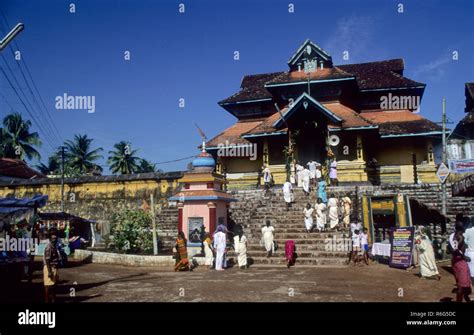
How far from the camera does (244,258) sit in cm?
1207

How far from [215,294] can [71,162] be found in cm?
3273

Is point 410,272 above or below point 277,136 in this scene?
below

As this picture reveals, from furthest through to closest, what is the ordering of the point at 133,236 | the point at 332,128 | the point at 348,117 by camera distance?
the point at 348,117
the point at 332,128
the point at 133,236

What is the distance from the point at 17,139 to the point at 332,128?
30809 millimetres

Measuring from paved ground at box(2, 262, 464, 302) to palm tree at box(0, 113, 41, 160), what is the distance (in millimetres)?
28584

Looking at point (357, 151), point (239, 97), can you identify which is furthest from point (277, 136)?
point (239, 97)

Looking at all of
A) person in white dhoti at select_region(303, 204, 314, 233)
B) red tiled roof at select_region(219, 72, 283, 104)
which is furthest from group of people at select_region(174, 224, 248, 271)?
red tiled roof at select_region(219, 72, 283, 104)

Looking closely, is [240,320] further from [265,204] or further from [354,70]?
[354,70]

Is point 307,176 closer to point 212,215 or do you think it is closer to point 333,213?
point 333,213

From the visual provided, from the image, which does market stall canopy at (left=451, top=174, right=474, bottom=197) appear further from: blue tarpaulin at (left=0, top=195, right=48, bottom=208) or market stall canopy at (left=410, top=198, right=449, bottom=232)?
blue tarpaulin at (left=0, top=195, right=48, bottom=208)

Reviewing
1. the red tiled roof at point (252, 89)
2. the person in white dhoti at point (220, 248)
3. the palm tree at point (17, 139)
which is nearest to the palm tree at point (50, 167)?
the palm tree at point (17, 139)

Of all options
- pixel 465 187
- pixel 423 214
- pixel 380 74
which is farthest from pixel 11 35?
pixel 380 74

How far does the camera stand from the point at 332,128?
65.7 feet

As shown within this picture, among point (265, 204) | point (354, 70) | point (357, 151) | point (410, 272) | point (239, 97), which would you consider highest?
point (354, 70)
